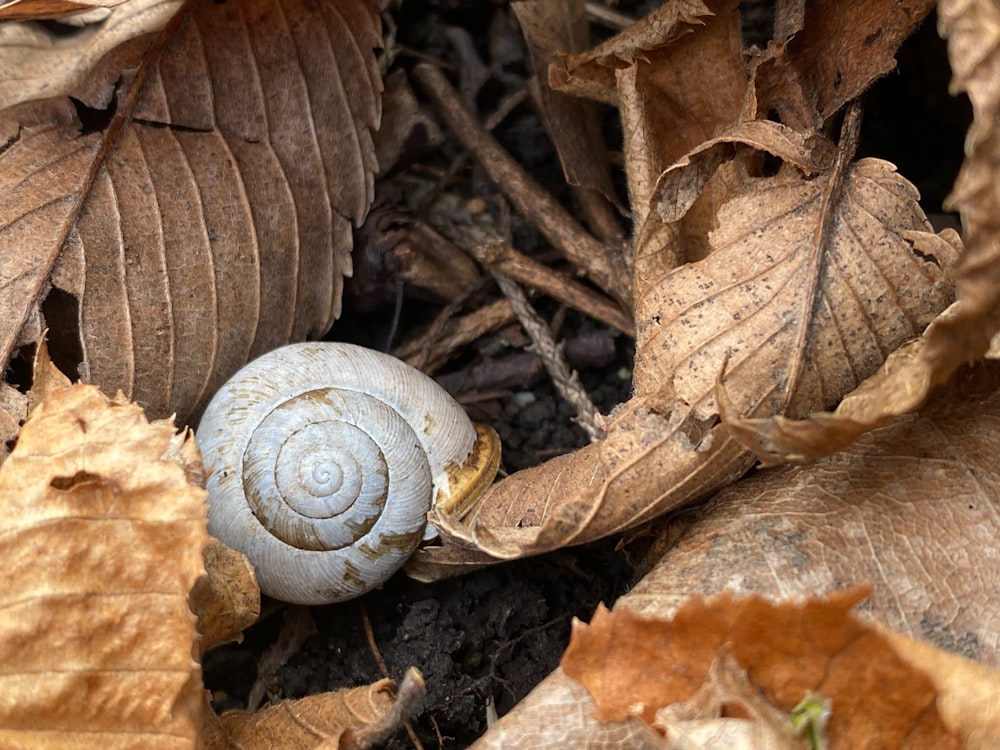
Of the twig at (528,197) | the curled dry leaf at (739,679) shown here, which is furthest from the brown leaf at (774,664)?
the twig at (528,197)

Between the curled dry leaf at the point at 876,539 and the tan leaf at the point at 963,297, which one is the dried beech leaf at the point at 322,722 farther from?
the tan leaf at the point at 963,297

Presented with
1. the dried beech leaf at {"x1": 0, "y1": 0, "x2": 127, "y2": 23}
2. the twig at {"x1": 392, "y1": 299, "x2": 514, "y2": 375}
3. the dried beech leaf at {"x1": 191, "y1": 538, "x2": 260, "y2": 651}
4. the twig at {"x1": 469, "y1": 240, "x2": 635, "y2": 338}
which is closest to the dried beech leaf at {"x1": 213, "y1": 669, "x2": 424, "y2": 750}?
the dried beech leaf at {"x1": 191, "y1": 538, "x2": 260, "y2": 651}

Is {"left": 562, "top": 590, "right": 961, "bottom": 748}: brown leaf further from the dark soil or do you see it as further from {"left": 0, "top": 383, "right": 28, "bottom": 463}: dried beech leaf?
{"left": 0, "top": 383, "right": 28, "bottom": 463}: dried beech leaf

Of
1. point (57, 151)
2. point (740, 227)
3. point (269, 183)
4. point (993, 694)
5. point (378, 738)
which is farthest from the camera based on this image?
point (269, 183)

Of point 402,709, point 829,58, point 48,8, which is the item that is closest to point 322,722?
point 402,709

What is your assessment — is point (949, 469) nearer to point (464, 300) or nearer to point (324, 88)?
point (464, 300)

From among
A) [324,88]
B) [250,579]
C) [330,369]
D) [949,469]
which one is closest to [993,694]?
[949,469]
